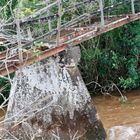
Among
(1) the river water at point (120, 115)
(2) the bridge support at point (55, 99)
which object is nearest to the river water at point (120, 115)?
(1) the river water at point (120, 115)

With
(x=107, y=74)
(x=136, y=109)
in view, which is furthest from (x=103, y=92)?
(x=136, y=109)

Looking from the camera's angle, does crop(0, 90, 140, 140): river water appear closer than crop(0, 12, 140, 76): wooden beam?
No

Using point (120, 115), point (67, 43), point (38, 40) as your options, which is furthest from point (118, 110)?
point (38, 40)

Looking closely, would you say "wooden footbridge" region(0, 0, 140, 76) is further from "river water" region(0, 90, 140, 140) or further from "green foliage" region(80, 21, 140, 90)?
"green foliage" region(80, 21, 140, 90)

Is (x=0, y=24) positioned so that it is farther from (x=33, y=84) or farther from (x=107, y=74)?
(x=107, y=74)

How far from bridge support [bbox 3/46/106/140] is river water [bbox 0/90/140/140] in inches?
30.0

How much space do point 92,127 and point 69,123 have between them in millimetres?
422

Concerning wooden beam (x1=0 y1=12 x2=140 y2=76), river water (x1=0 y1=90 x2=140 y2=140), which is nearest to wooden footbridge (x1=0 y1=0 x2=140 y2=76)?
wooden beam (x1=0 y1=12 x2=140 y2=76)

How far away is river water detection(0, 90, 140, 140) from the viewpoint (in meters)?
8.77

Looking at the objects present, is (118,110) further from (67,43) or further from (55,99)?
(67,43)

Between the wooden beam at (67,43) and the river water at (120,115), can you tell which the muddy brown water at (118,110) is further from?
the wooden beam at (67,43)

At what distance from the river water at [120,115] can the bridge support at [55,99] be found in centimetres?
A: 76

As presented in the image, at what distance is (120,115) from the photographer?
34.2 feet

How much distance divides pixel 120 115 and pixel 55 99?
2.66 metres
